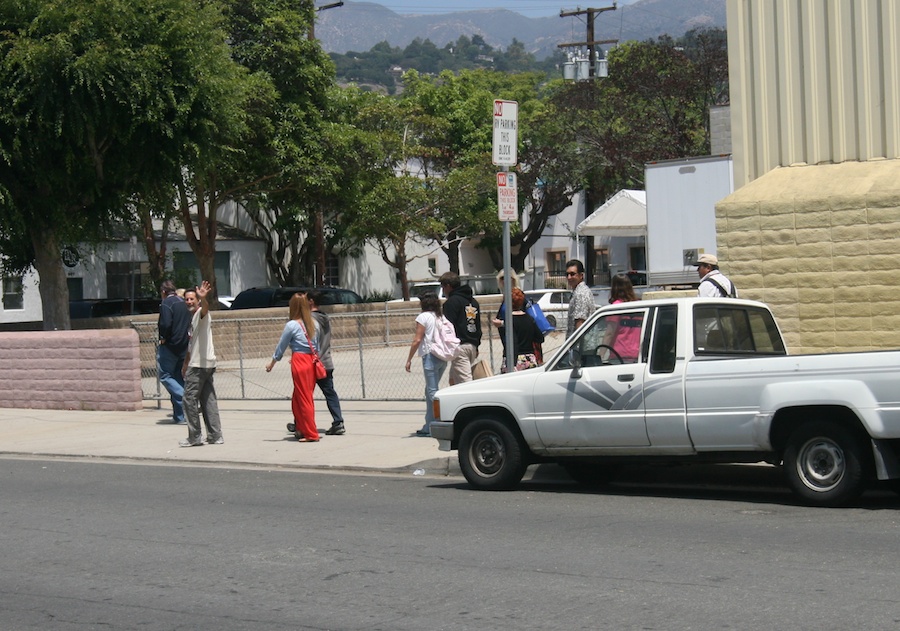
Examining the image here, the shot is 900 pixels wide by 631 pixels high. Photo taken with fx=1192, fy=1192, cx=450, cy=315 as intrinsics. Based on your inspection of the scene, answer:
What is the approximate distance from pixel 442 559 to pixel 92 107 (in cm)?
1583

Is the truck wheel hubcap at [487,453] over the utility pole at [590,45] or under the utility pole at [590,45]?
under

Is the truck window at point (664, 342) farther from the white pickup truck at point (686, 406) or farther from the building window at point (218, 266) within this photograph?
the building window at point (218, 266)

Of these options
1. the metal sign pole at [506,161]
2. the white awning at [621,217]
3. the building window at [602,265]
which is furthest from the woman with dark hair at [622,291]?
the building window at [602,265]

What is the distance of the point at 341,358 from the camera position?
27703 millimetres

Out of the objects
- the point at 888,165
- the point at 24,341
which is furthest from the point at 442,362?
the point at 24,341

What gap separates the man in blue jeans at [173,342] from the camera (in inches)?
651

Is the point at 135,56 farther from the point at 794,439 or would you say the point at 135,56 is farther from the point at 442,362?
the point at 794,439

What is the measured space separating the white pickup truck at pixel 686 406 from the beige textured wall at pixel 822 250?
4.54m

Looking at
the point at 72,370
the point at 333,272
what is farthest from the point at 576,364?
the point at 333,272

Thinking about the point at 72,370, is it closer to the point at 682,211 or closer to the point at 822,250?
the point at 682,211

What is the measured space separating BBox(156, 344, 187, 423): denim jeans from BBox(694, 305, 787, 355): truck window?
9.24 metres

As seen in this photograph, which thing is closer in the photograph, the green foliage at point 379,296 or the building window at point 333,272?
the green foliage at point 379,296

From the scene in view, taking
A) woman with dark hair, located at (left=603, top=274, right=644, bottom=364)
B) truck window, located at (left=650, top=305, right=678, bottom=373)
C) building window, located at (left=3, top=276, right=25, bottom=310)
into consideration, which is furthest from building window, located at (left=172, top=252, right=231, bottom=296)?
truck window, located at (left=650, top=305, right=678, bottom=373)

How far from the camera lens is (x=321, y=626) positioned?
6.18 m
